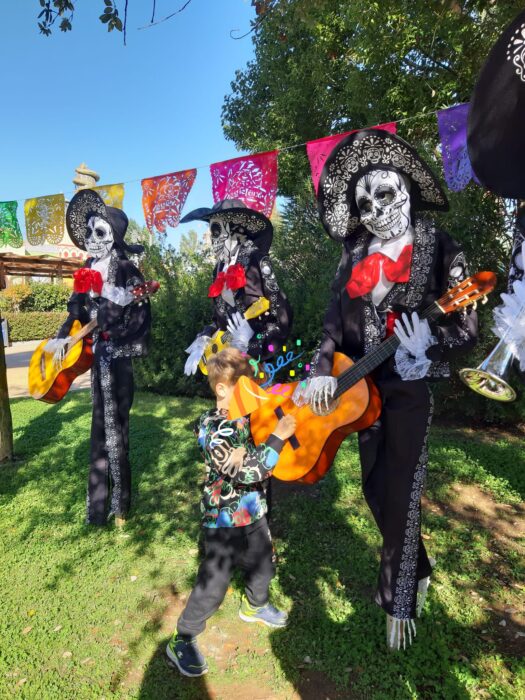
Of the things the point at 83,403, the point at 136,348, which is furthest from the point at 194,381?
the point at 136,348

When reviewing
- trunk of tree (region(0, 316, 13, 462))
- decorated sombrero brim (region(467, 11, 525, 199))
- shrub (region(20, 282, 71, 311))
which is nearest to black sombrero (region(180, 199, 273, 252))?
decorated sombrero brim (region(467, 11, 525, 199))

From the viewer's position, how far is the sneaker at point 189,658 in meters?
2.15

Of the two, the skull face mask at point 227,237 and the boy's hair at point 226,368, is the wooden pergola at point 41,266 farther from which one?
the boy's hair at point 226,368

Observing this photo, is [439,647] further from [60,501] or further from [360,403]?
[60,501]

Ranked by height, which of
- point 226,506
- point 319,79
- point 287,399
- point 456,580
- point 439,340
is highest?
point 319,79

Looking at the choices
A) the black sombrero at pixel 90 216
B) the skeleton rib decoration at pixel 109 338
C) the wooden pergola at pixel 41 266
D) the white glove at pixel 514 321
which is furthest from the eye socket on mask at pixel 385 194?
the wooden pergola at pixel 41 266

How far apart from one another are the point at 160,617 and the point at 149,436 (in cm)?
370

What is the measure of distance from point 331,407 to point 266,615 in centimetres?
117

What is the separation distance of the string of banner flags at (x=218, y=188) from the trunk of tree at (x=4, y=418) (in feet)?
5.49

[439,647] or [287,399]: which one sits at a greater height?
[287,399]

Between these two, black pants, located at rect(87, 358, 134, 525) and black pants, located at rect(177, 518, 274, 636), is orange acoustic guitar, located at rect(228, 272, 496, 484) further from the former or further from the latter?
black pants, located at rect(87, 358, 134, 525)

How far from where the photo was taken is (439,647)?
89.4 inches

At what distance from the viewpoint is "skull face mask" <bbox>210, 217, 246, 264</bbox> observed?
3.39 meters

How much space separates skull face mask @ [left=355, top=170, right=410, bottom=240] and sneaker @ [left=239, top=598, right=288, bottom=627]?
2.02 metres
